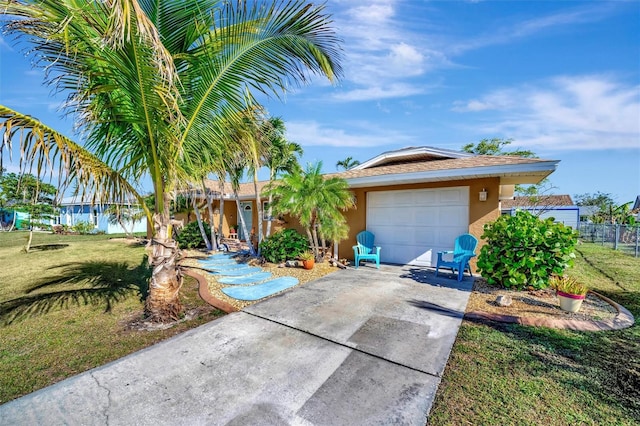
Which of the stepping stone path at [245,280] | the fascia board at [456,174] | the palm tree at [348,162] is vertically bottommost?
the stepping stone path at [245,280]

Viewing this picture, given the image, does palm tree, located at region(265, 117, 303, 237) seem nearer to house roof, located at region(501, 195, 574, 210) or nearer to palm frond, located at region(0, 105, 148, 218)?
palm frond, located at region(0, 105, 148, 218)

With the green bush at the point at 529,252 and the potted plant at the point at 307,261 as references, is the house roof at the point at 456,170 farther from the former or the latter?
the potted plant at the point at 307,261

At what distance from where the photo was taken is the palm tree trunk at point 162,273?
4406mm

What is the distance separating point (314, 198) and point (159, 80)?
5.16m

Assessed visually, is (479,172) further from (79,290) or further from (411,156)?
(79,290)

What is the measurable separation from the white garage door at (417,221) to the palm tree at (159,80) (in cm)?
571

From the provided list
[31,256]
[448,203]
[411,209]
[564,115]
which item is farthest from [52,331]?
[564,115]

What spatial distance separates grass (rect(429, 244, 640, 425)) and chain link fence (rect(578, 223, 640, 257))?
1101cm

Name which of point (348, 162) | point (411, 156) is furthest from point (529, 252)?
point (348, 162)

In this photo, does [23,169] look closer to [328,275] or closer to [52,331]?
[52,331]

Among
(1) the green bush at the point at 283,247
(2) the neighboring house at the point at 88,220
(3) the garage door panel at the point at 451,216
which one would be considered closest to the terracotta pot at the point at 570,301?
(3) the garage door panel at the point at 451,216

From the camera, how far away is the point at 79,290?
6.33m

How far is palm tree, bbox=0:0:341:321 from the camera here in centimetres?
308

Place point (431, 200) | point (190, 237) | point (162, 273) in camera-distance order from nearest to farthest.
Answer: point (162, 273) < point (431, 200) < point (190, 237)
